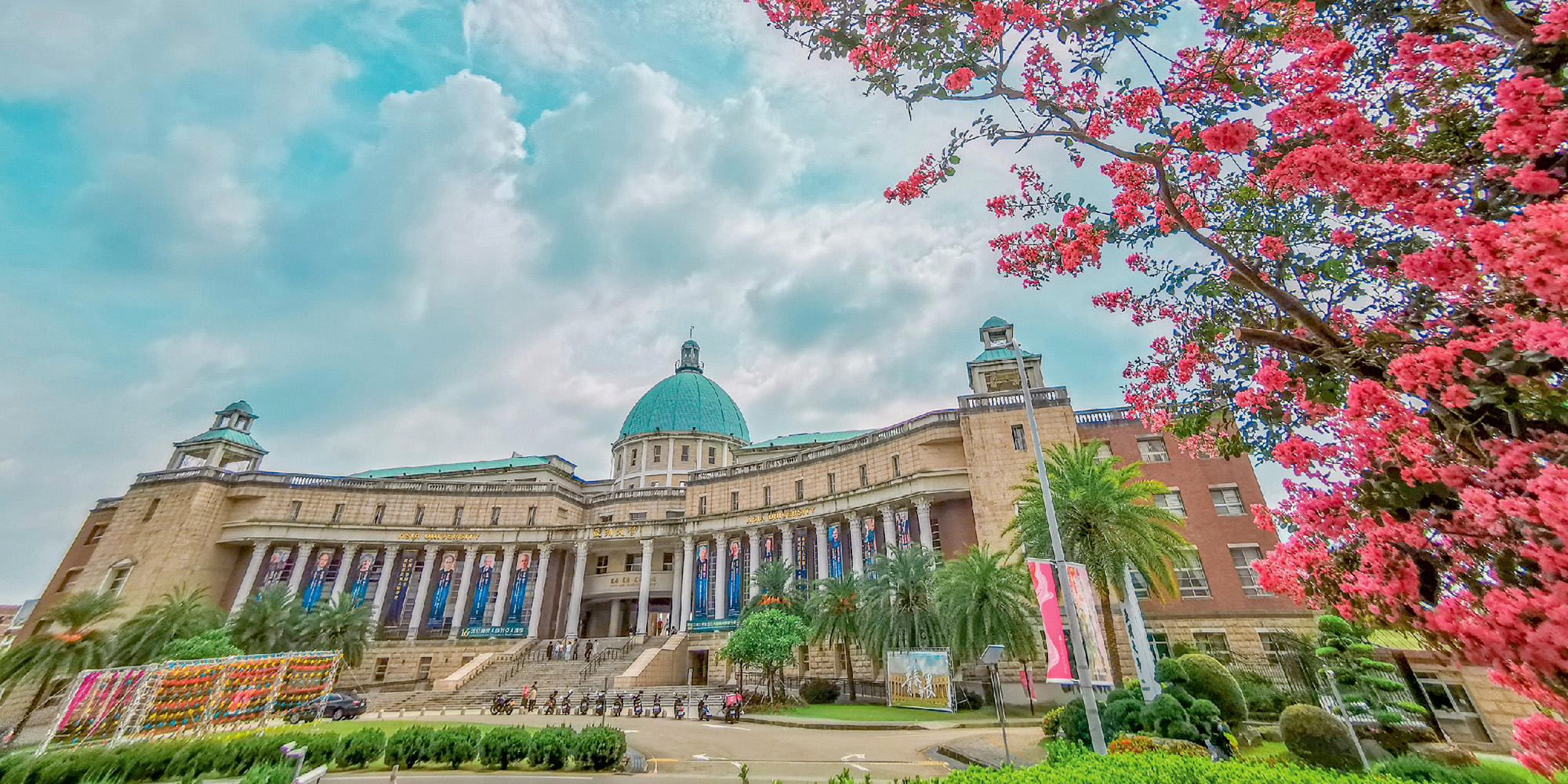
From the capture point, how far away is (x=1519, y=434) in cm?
441

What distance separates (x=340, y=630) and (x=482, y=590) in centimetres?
1256

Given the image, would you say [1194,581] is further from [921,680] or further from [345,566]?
[345,566]

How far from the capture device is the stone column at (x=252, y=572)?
4339 centimetres

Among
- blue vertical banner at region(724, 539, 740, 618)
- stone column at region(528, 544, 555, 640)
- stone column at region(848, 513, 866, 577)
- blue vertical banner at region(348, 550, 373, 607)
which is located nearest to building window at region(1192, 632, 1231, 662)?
stone column at region(848, 513, 866, 577)

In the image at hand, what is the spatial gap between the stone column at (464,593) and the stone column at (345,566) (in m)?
7.91

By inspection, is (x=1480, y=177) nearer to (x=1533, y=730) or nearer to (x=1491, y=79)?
(x=1491, y=79)

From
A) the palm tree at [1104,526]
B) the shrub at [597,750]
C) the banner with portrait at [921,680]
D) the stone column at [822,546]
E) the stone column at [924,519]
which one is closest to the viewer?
the shrub at [597,750]

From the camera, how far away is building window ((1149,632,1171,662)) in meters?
27.6

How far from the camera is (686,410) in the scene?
61.7m

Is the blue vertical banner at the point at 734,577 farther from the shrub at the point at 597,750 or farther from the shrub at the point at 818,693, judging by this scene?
the shrub at the point at 597,750

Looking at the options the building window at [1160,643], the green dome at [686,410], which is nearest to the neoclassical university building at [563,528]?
the building window at [1160,643]

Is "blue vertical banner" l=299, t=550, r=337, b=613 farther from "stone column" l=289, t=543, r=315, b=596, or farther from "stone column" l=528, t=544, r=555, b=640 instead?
"stone column" l=528, t=544, r=555, b=640

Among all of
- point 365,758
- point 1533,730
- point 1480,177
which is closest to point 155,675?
point 365,758

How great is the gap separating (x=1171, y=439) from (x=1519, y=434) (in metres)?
29.0
